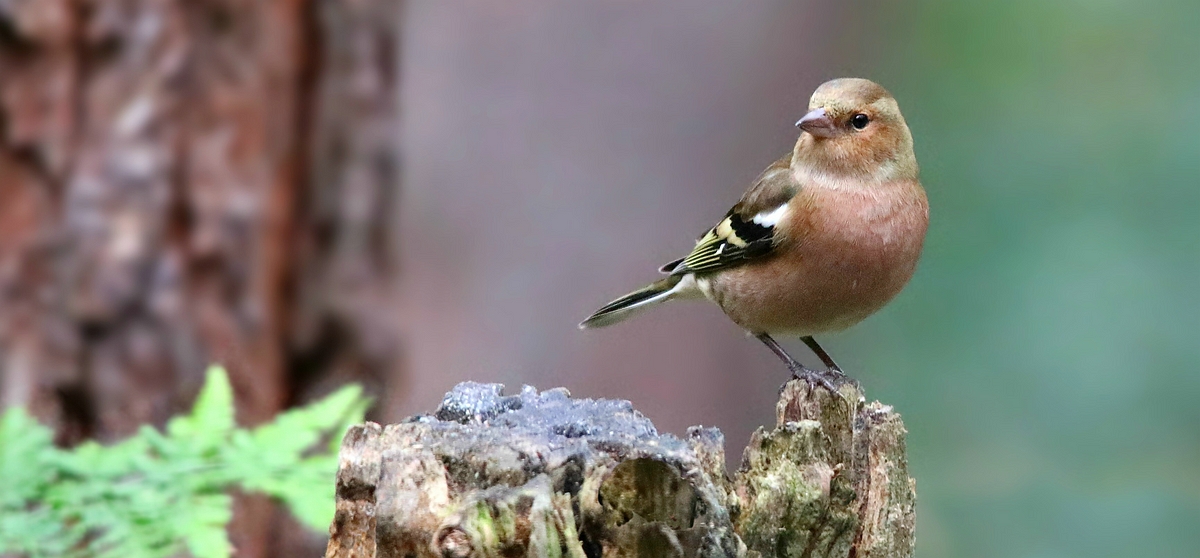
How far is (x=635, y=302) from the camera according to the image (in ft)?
14.6

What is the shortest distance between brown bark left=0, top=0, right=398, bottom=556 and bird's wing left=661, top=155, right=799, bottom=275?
1.92m

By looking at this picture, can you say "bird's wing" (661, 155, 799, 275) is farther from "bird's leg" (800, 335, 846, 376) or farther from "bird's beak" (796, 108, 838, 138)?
"bird's leg" (800, 335, 846, 376)

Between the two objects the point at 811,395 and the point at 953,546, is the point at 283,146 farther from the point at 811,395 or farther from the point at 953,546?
the point at 953,546

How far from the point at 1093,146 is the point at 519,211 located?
11.5 feet

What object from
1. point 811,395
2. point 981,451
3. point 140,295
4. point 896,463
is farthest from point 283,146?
point 981,451

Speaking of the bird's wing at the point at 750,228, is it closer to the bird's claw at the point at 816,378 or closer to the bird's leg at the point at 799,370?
the bird's leg at the point at 799,370

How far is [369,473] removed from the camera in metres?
2.03

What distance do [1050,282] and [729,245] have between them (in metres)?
3.22

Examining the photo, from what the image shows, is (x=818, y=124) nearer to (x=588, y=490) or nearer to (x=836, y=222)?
(x=836, y=222)

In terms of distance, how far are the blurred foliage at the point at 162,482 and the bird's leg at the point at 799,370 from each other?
1320mm

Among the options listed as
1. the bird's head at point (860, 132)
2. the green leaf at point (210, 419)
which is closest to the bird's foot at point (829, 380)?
the bird's head at point (860, 132)

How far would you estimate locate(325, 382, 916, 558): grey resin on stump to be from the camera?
1807 millimetres

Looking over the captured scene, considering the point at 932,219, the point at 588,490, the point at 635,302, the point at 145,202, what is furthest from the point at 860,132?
the point at 932,219

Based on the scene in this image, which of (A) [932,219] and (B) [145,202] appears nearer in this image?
(B) [145,202]
